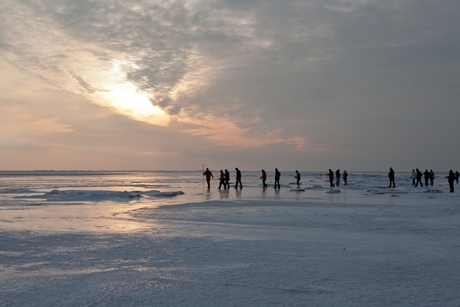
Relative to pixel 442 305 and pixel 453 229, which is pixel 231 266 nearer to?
pixel 442 305

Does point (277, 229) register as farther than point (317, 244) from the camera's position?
Yes

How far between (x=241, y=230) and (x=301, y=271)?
191 inches

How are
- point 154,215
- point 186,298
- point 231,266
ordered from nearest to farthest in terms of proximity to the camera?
point 186,298 → point 231,266 → point 154,215

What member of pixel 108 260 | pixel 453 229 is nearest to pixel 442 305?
pixel 108 260

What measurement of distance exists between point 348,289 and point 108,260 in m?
4.36

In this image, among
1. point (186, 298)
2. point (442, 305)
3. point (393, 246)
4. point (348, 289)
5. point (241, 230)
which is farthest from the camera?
point (241, 230)

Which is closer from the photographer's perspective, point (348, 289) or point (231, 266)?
point (348, 289)

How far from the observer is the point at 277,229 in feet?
39.5

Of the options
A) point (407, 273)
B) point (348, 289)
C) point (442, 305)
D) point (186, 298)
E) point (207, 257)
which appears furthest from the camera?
point (207, 257)

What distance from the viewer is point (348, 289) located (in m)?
5.98

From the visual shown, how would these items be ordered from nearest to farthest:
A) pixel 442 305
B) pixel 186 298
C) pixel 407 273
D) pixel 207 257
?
pixel 442 305
pixel 186 298
pixel 407 273
pixel 207 257

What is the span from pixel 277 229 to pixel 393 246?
354cm

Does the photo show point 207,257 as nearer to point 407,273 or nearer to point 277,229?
point 407,273

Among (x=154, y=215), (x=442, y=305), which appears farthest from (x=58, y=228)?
(x=442, y=305)
